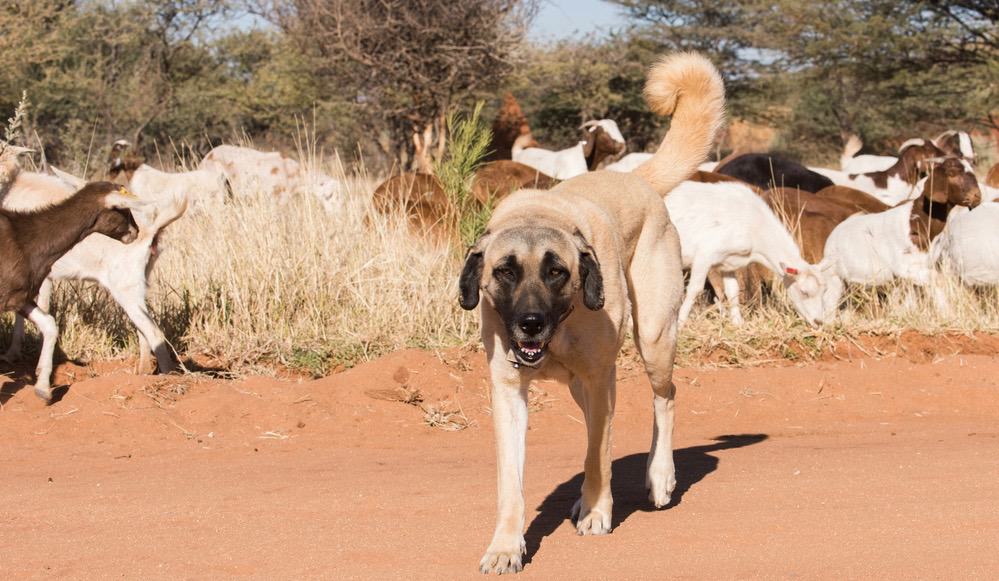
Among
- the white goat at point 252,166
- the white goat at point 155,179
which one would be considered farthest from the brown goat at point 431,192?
the white goat at point 252,166

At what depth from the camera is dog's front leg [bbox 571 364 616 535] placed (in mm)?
4738

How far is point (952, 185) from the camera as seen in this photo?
11031mm

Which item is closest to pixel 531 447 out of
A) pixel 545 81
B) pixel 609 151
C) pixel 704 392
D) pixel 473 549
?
pixel 704 392

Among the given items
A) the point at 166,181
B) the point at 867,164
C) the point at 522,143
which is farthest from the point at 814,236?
the point at 522,143

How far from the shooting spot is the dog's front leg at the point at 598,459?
15.5 feet

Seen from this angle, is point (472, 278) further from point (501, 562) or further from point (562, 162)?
point (562, 162)

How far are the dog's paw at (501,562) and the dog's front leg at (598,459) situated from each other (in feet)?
1.96

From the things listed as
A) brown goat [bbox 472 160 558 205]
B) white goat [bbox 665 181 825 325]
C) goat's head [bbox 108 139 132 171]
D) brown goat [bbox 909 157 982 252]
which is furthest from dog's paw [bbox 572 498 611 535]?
goat's head [bbox 108 139 132 171]

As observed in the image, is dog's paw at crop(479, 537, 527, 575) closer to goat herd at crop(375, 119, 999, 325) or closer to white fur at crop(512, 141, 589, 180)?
goat herd at crop(375, 119, 999, 325)

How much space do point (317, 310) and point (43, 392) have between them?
7.12ft

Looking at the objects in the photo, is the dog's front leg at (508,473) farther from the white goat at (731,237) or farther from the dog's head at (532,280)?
the white goat at (731,237)

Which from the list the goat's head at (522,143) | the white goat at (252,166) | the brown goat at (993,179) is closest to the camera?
the white goat at (252,166)

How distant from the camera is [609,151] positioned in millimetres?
18438

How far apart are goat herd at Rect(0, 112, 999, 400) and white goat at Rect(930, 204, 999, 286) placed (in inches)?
0.5
